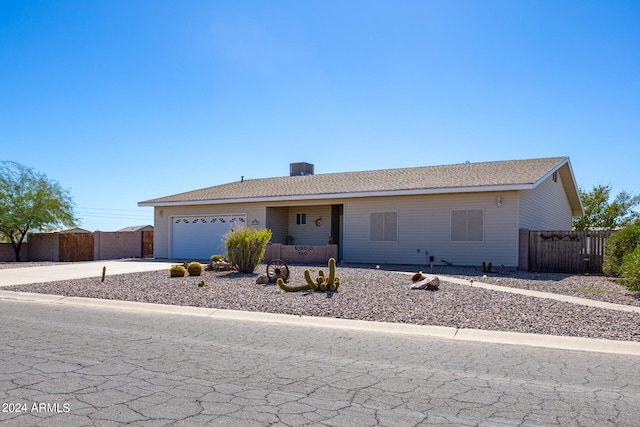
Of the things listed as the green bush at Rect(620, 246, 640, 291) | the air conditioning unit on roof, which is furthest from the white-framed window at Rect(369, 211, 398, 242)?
the air conditioning unit on roof

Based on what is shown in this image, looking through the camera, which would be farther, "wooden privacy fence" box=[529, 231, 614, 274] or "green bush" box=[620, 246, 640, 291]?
"wooden privacy fence" box=[529, 231, 614, 274]

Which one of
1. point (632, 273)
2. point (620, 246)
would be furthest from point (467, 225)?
point (632, 273)

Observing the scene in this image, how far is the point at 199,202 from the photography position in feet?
89.9

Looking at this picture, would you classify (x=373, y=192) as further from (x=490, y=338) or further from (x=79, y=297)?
(x=490, y=338)

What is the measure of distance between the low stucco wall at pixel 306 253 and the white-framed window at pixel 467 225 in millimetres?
4975

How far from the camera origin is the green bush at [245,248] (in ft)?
56.9

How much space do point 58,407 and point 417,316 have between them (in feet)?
21.5

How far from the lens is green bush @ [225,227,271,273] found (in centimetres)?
1733

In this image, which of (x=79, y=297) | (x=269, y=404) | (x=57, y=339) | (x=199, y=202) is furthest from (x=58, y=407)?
(x=199, y=202)

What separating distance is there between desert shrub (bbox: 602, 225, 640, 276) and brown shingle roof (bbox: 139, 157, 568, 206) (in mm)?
3696

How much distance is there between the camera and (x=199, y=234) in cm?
2803

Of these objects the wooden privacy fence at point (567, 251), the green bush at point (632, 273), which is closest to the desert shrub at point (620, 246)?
the wooden privacy fence at point (567, 251)

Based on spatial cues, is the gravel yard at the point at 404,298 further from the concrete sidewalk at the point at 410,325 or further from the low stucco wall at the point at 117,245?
the low stucco wall at the point at 117,245

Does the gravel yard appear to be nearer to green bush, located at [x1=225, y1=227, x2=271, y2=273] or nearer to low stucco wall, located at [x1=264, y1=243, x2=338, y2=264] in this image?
green bush, located at [x1=225, y1=227, x2=271, y2=273]
